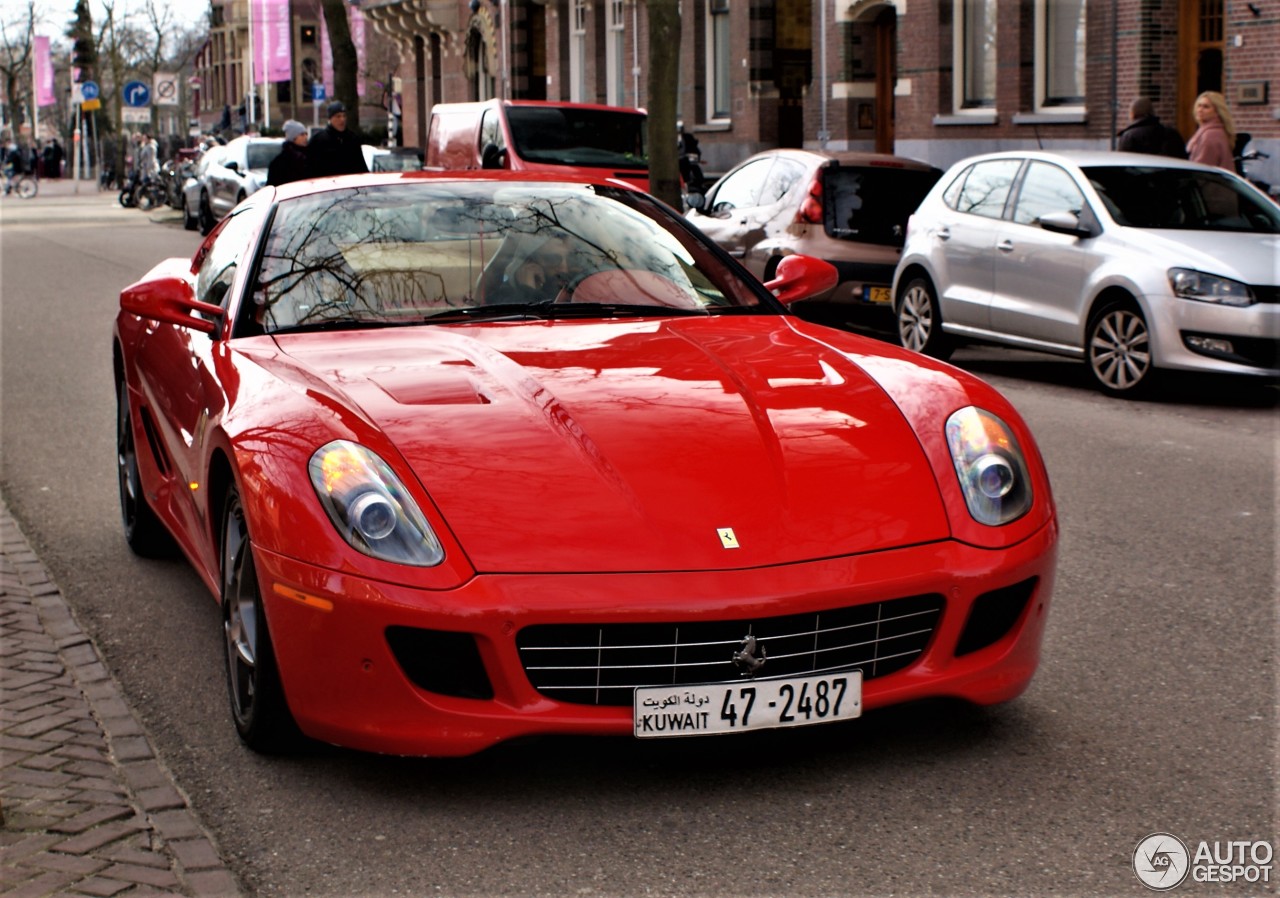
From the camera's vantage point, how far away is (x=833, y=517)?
14.0 feet

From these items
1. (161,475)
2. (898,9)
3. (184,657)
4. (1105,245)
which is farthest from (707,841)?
(898,9)

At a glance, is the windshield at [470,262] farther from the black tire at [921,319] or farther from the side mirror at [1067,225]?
the black tire at [921,319]

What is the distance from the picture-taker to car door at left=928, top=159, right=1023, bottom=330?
13258 millimetres

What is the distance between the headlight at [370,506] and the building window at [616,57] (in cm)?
3704

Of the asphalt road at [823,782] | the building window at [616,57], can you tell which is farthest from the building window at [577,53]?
the asphalt road at [823,782]

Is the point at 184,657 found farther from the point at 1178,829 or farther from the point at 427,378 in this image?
the point at 1178,829

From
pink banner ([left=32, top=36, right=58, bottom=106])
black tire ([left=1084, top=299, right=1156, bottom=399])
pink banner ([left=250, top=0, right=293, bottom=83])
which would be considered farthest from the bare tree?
black tire ([left=1084, top=299, right=1156, bottom=399])

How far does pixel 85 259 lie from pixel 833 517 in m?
24.2

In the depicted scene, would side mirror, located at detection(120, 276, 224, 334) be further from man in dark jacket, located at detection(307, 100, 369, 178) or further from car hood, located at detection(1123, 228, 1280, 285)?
man in dark jacket, located at detection(307, 100, 369, 178)

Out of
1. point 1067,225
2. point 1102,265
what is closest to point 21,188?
point 1067,225

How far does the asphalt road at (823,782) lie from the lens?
150 inches

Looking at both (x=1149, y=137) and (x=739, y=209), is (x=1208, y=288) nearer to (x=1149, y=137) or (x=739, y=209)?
(x=739, y=209)

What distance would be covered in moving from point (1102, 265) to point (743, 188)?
5202 mm

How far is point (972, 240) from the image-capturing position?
13422 mm
